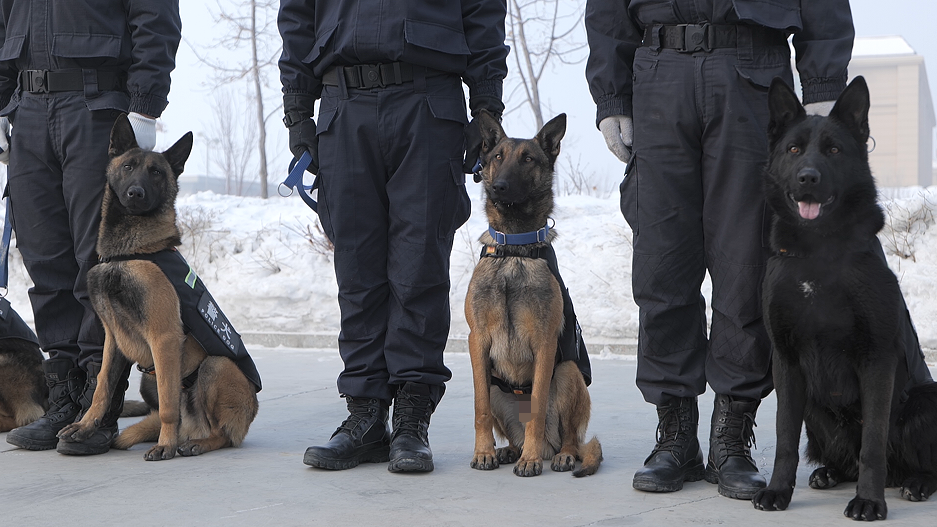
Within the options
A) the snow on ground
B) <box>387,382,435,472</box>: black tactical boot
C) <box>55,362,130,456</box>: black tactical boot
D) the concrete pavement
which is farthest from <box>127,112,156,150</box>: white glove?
the snow on ground

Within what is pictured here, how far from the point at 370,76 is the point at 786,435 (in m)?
1.98

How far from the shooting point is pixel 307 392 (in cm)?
495

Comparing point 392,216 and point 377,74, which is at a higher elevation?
point 377,74

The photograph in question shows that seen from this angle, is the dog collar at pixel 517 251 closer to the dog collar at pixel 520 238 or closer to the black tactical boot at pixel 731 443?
the dog collar at pixel 520 238

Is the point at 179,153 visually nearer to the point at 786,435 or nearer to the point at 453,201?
the point at 453,201

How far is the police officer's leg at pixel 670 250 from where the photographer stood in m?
2.81

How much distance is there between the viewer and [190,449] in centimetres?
336

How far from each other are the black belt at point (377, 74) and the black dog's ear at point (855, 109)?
5.01ft

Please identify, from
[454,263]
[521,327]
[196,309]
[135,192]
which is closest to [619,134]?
[521,327]

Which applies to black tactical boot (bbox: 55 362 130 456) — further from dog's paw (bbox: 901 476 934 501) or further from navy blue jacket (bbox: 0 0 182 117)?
dog's paw (bbox: 901 476 934 501)

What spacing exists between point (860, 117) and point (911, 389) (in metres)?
0.88

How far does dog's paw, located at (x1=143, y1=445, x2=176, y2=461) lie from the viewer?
10.7ft

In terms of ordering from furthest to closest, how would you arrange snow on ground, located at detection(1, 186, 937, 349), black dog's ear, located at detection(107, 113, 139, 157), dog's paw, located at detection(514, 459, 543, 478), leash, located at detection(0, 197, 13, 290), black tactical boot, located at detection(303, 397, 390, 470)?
snow on ground, located at detection(1, 186, 937, 349) → leash, located at detection(0, 197, 13, 290) → black dog's ear, located at detection(107, 113, 139, 157) → black tactical boot, located at detection(303, 397, 390, 470) → dog's paw, located at detection(514, 459, 543, 478)

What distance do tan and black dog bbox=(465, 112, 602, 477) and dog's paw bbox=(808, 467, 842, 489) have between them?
76cm
